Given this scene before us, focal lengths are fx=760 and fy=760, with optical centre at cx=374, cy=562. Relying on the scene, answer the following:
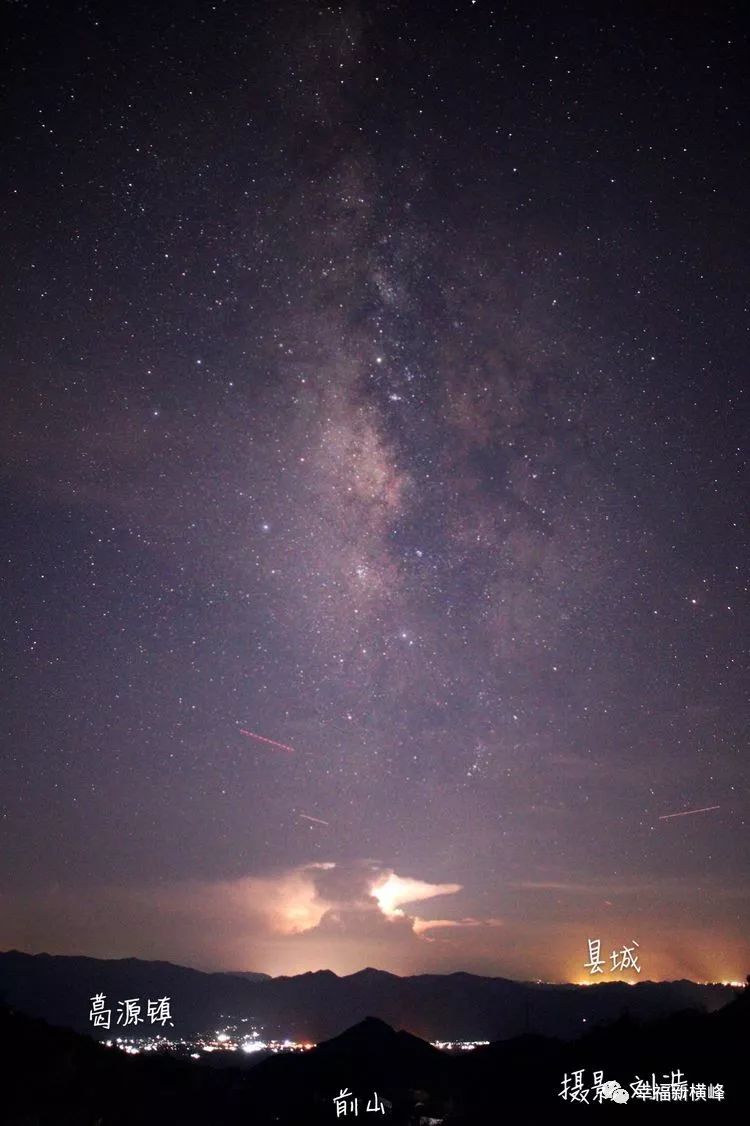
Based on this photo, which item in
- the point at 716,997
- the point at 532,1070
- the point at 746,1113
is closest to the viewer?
the point at 746,1113

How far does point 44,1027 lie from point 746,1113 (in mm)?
30127

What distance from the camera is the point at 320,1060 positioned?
192 feet

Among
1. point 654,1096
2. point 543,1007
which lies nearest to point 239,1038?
point 543,1007

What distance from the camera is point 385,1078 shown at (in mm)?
56781

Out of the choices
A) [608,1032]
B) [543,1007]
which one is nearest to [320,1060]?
[608,1032]

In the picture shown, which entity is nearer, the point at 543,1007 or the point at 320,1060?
the point at 320,1060

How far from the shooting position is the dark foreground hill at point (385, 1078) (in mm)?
31312

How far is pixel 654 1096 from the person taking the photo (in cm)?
3164

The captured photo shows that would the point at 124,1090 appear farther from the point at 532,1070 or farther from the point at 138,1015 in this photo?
the point at 532,1070

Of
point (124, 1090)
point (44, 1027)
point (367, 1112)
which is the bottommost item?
point (367, 1112)

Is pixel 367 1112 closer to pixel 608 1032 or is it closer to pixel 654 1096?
pixel 608 1032

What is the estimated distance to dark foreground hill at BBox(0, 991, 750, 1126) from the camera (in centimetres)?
3131

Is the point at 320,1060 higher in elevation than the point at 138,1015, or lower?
lower

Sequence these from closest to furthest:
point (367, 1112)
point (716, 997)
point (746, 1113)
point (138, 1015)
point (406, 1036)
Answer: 1. point (746, 1113)
2. point (138, 1015)
3. point (367, 1112)
4. point (406, 1036)
5. point (716, 997)
